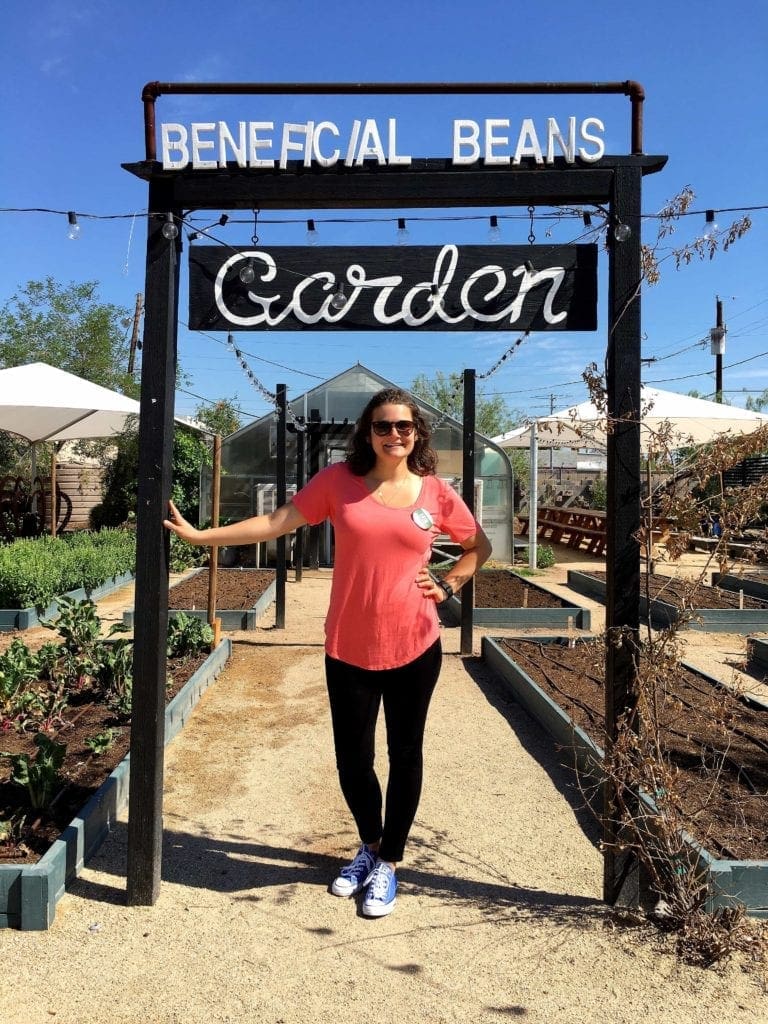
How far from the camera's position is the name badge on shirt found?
110 inches

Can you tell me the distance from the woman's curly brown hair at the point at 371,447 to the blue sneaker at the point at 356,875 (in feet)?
4.77

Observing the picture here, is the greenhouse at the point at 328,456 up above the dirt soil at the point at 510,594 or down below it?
above

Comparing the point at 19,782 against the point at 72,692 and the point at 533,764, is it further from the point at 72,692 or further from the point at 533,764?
the point at 533,764

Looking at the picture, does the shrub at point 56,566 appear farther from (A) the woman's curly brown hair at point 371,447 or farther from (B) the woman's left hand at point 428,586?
(B) the woman's left hand at point 428,586

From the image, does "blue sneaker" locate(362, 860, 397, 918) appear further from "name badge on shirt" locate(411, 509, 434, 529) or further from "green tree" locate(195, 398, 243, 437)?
"green tree" locate(195, 398, 243, 437)

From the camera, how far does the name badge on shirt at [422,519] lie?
2.78m

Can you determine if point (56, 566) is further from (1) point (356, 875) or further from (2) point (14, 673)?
(1) point (356, 875)

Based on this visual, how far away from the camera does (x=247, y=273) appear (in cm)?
304

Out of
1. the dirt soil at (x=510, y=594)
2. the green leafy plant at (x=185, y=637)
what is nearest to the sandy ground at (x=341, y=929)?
the green leafy plant at (x=185, y=637)

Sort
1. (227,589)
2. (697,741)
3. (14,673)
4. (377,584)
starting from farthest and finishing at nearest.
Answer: (227,589)
(697,741)
(14,673)
(377,584)

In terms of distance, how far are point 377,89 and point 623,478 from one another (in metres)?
1.68

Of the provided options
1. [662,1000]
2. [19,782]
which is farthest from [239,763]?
[662,1000]

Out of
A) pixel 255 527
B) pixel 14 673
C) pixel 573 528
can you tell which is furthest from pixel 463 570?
pixel 573 528

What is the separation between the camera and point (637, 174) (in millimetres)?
2914
